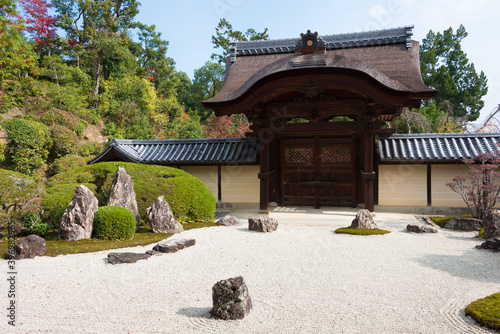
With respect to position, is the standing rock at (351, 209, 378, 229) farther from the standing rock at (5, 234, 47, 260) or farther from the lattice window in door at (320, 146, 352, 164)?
the standing rock at (5, 234, 47, 260)

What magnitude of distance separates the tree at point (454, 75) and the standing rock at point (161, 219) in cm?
2699

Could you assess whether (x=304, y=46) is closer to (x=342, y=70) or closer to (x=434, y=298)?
(x=342, y=70)

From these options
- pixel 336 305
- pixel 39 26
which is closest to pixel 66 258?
pixel 336 305

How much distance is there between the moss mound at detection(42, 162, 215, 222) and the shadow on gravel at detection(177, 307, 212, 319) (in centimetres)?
419

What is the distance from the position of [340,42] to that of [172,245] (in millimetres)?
8622

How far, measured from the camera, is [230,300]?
9.41ft

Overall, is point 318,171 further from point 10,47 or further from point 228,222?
point 10,47

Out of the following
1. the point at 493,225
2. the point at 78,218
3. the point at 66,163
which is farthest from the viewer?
the point at 66,163

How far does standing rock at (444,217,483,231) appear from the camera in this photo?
6547 millimetres

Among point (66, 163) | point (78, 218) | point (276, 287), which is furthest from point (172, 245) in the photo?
point (66, 163)

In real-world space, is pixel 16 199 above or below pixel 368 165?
below

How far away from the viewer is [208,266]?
4.34 meters

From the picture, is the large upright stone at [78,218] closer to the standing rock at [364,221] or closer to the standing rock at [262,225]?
the standing rock at [262,225]

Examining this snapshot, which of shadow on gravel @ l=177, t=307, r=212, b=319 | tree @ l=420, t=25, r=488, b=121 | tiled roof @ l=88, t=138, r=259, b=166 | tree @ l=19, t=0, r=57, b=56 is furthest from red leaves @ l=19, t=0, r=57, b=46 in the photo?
tree @ l=420, t=25, r=488, b=121
